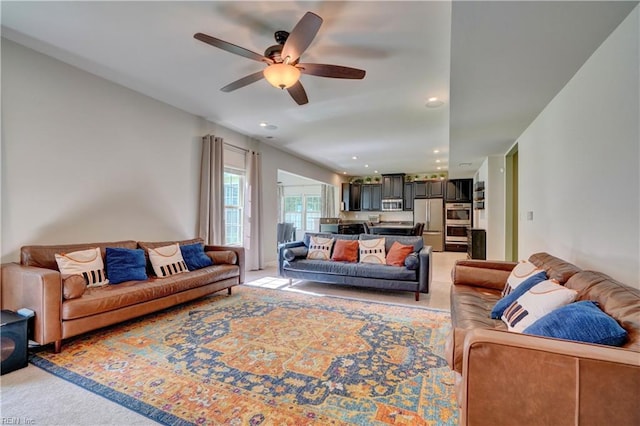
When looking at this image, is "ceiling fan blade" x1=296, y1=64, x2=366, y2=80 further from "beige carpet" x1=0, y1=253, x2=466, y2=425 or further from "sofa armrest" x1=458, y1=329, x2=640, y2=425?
"beige carpet" x1=0, y1=253, x2=466, y2=425

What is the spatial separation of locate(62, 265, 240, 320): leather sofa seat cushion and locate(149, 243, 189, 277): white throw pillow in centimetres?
15

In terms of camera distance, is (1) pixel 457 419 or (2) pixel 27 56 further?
(2) pixel 27 56

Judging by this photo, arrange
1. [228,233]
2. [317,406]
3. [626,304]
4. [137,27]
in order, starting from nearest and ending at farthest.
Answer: [626,304] < [317,406] < [137,27] < [228,233]

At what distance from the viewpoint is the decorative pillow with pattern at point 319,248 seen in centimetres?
468

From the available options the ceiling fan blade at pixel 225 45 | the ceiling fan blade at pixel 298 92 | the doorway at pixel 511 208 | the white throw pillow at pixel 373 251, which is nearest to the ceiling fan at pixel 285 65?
the ceiling fan blade at pixel 225 45

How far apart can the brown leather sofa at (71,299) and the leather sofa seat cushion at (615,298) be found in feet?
11.4

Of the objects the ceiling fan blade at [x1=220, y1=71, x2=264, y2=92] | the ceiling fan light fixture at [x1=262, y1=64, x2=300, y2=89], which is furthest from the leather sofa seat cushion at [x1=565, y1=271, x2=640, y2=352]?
the ceiling fan blade at [x1=220, y1=71, x2=264, y2=92]

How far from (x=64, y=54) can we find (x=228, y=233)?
11.2 feet

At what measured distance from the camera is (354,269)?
4188 mm

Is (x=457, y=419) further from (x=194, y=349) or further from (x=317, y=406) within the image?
(x=194, y=349)

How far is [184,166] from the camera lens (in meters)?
4.43

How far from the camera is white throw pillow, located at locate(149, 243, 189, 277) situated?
3449 mm

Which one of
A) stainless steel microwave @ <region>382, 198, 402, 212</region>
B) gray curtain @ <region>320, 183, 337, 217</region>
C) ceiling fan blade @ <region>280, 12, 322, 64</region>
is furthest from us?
gray curtain @ <region>320, 183, 337, 217</region>

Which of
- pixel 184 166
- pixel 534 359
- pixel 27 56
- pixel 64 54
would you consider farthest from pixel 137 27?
pixel 534 359
